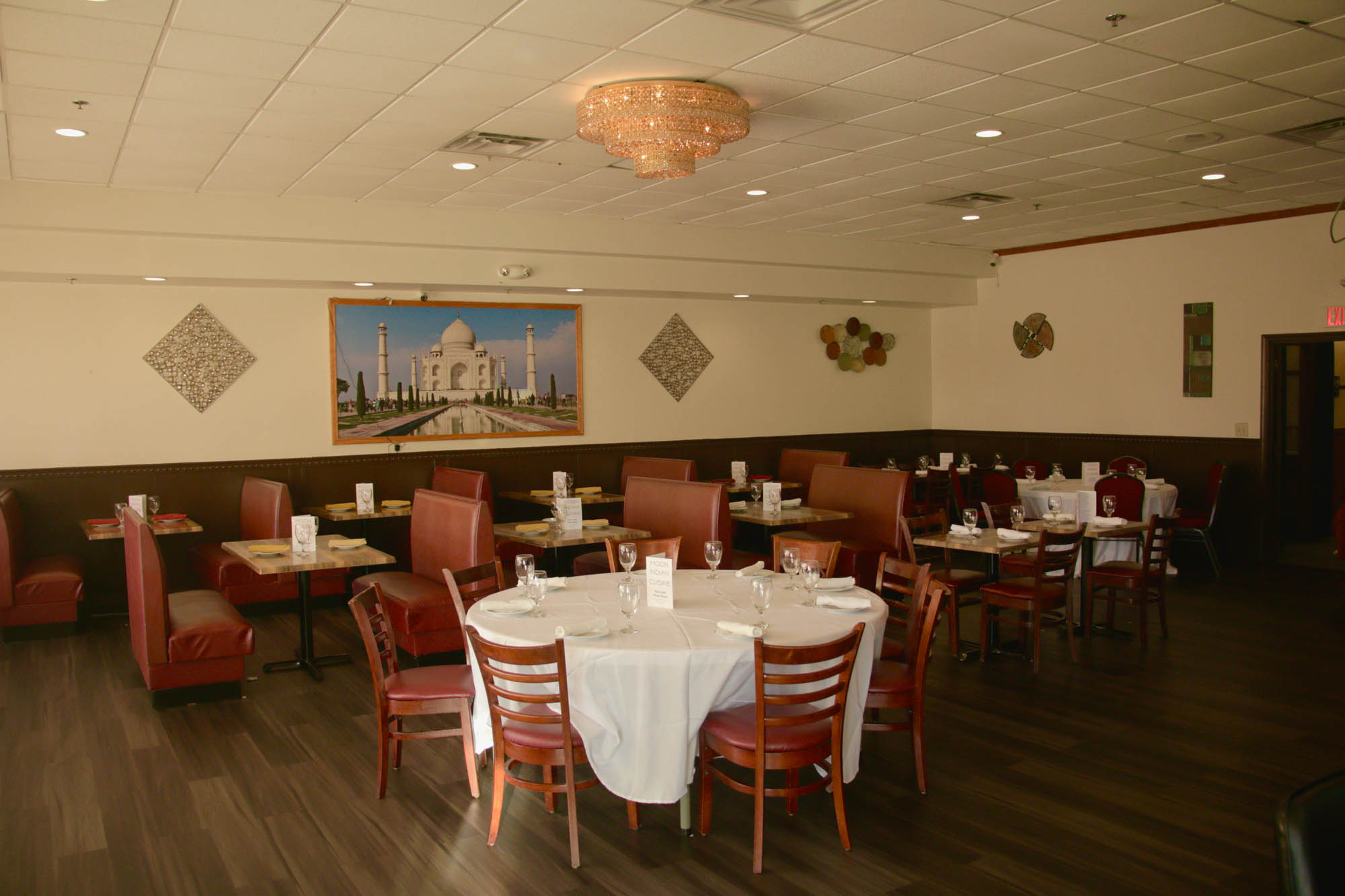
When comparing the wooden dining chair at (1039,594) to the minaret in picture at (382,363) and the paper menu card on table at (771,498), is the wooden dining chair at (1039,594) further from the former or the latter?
the minaret in picture at (382,363)

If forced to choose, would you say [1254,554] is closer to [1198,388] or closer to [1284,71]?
[1198,388]

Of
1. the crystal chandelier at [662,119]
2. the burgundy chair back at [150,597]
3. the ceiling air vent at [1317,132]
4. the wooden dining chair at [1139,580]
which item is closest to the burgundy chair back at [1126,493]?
the wooden dining chair at [1139,580]

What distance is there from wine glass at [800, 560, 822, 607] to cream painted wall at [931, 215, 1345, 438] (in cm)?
700

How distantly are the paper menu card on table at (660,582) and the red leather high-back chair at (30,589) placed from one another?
16.5 feet

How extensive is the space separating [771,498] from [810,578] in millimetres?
3357

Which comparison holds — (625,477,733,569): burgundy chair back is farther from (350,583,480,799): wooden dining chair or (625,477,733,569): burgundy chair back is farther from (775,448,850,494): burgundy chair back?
(350,583,480,799): wooden dining chair

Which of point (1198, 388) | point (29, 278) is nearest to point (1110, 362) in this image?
point (1198, 388)

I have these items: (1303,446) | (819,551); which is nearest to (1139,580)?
(819,551)

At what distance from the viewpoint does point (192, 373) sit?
8.09 meters

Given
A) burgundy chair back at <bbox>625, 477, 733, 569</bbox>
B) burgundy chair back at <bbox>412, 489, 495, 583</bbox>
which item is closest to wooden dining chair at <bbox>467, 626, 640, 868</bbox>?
burgundy chair back at <bbox>412, 489, 495, 583</bbox>

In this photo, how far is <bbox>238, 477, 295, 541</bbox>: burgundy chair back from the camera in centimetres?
746

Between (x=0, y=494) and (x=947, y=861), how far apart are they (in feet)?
22.5

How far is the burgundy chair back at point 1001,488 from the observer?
29.1ft

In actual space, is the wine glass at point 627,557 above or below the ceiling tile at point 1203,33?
below
